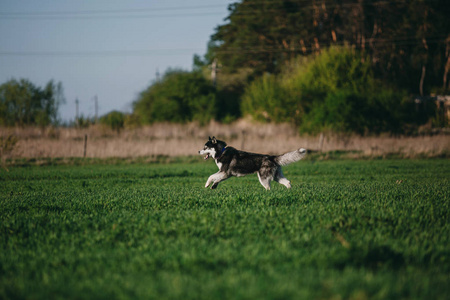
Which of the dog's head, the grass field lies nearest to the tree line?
the dog's head

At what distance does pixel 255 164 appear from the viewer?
10836 millimetres

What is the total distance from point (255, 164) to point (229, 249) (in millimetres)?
5872

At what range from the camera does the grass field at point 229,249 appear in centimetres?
393

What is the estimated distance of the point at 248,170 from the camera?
1090cm

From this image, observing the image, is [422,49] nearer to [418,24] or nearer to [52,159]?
[418,24]

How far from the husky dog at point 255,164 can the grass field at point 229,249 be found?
1888 mm

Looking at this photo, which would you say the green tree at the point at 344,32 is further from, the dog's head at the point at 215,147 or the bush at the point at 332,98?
the dog's head at the point at 215,147

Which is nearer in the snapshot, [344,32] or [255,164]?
[255,164]

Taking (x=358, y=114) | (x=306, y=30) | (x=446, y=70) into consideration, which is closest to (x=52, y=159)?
(x=358, y=114)

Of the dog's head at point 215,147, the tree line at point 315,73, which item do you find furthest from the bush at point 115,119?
the dog's head at point 215,147

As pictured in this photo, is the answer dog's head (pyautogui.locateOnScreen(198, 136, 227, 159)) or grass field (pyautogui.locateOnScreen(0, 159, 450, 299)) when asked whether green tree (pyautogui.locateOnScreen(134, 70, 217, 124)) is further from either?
grass field (pyautogui.locateOnScreen(0, 159, 450, 299))

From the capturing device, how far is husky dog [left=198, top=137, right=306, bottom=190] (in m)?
10.6

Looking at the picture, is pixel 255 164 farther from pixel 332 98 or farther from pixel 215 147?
pixel 332 98

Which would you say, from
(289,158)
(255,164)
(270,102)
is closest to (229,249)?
(289,158)
